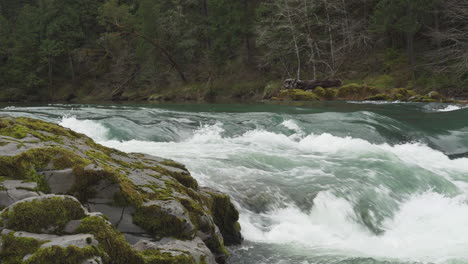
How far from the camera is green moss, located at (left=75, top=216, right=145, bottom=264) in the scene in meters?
3.10

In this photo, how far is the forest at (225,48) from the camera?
26.2 m

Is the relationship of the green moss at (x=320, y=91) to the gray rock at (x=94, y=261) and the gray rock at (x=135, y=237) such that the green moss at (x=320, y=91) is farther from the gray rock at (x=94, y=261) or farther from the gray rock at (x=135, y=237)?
the gray rock at (x=94, y=261)

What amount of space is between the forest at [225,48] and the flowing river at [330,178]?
44.4 feet

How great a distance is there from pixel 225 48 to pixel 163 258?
35.4 meters

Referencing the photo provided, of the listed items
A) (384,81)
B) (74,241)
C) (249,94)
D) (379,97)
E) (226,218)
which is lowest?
(226,218)

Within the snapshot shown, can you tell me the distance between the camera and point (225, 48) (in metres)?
37.8

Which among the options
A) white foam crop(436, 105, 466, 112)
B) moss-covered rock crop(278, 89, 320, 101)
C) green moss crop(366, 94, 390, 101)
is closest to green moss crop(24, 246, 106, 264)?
white foam crop(436, 105, 466, 112)


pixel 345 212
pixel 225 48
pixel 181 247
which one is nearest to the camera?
pixel 181 247

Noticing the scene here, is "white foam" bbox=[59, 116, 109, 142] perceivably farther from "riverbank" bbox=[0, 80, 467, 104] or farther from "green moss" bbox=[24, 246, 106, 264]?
"riverbank" bbox=[0, 80, 467, 104]

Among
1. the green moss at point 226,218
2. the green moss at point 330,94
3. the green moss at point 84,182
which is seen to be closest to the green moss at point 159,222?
the green moss at point 84,182

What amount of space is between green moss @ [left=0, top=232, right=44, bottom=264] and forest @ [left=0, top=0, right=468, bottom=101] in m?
24.0

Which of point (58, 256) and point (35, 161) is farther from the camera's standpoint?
point (35, 161)

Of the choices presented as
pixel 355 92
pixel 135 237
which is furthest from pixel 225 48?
pixel 135 237

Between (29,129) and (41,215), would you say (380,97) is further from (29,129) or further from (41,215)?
(41,215)
